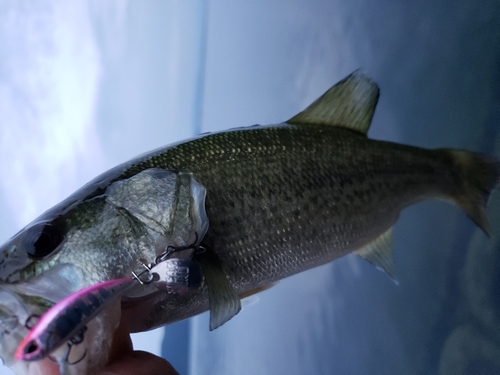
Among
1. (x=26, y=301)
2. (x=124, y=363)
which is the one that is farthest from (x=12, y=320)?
(x=124, y=363)

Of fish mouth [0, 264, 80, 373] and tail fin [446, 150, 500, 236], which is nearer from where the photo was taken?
fish mouth [0, 264, 80, 373]

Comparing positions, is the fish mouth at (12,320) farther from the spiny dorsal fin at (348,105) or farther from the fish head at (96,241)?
the spiny dorsal fin at (348,105)

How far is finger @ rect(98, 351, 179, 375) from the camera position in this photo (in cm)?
42

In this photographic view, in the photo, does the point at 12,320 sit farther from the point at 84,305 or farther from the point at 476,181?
the point at 476,181

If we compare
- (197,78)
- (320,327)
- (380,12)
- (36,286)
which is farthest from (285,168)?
(197,78)

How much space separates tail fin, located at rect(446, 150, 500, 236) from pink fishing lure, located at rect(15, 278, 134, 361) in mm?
749

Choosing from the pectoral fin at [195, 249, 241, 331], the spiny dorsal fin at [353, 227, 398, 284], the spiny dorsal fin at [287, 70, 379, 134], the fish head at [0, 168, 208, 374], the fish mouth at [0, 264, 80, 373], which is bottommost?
the spiny dorsal fin at [353, 227, 398, 284]

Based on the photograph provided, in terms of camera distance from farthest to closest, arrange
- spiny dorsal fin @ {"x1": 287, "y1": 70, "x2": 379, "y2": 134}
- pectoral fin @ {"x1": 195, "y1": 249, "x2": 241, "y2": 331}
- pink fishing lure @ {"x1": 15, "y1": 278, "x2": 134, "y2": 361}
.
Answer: spiny dorsal fin @ {"x1": 287, "y1": 70, "x2": 379, "y2": 134}, pectoral fin @ {"x1": 195, "y1": 249, "x2": 241, "y2": 331}, pink fishing lure @ {"x1": 15, "y1": 278, "x2": 134, "y2": 361}

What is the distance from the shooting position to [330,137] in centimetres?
67

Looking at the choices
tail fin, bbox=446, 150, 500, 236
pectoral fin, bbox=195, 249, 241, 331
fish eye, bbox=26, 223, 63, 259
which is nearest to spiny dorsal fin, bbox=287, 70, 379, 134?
tail fin, bbox=446, 150, 500, 236

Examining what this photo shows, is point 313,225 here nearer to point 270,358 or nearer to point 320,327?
point 320,327

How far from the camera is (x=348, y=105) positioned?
0.71 metres

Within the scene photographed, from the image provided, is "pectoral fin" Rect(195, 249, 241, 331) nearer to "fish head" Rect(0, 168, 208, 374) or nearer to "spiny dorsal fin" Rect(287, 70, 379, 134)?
"fish head" Rect(0, 168, 208, 374)

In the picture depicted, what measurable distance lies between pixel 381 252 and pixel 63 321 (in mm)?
670
